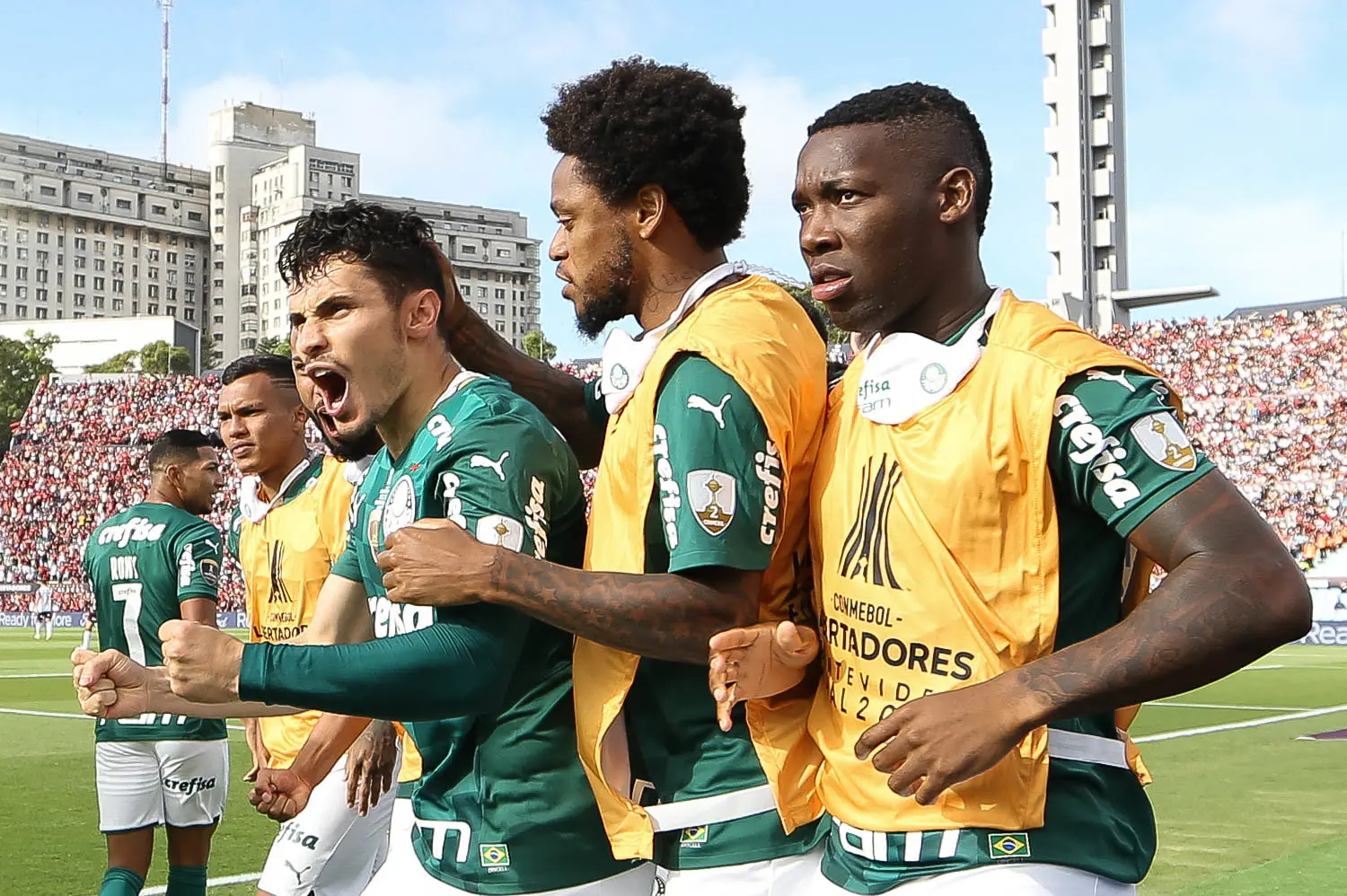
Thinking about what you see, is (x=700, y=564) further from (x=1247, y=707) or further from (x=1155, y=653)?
(x=1247, y=707)

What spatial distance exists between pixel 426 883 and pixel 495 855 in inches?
7.1

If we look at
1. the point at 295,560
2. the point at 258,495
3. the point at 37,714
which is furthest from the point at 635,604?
the point at 37,714

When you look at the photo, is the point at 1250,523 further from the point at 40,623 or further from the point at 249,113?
the point at 249,113

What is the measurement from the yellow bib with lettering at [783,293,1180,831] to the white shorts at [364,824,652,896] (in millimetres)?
592

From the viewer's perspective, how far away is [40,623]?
3812 cm

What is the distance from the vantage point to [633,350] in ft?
9.37

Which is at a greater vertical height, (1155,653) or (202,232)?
(202,232)

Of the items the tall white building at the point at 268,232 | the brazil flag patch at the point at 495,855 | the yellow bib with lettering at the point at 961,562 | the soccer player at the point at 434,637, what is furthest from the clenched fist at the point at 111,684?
the tall white building at the point at 268,232

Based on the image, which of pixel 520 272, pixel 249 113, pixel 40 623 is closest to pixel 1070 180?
pixel 40 623

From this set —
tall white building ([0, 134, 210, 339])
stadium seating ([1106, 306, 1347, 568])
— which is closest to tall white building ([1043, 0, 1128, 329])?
stadium seating ([1106, 306, 1347, 568])

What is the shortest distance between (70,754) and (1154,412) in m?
13.2

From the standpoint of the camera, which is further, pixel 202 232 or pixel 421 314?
pixel 202 232

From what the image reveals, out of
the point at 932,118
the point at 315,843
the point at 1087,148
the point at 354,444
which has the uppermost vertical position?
the point at 1087,148

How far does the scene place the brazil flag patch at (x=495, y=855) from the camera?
2789mm
